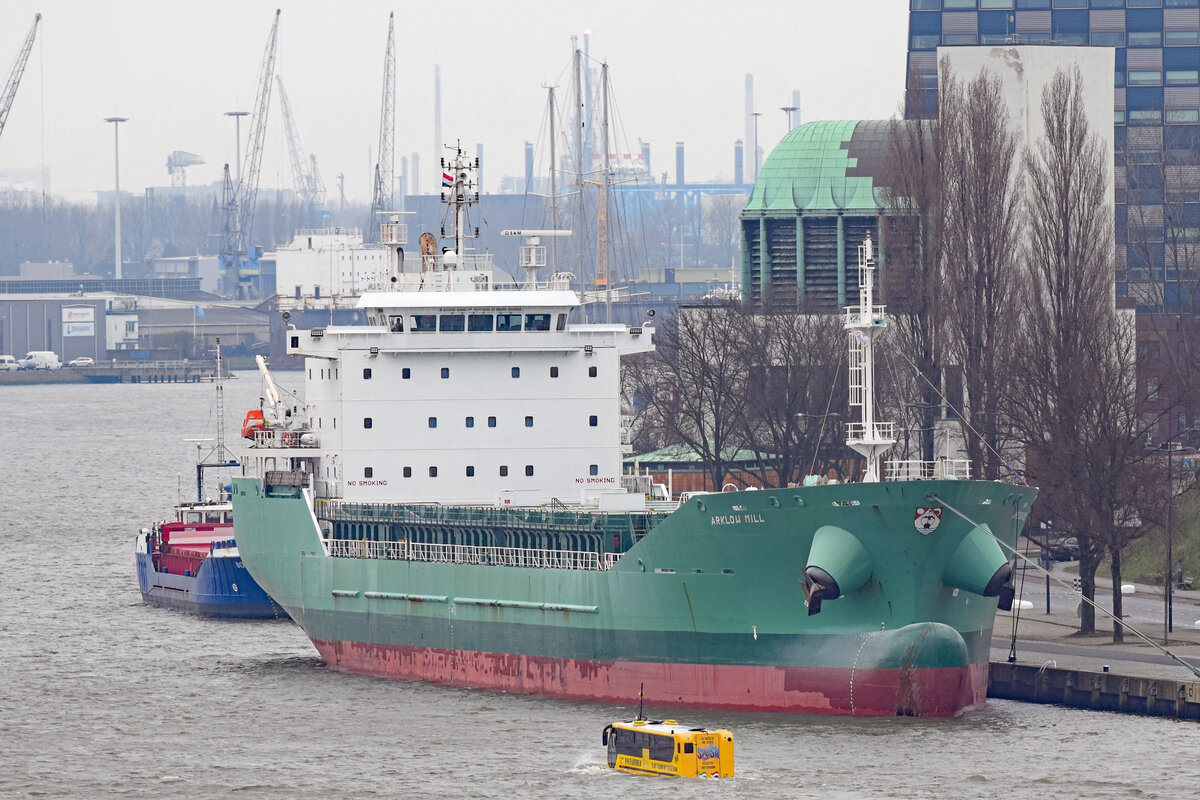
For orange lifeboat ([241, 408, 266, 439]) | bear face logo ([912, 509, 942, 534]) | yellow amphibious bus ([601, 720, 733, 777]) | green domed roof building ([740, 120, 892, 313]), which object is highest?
green domed roof building ([740, 120, 892, 313])

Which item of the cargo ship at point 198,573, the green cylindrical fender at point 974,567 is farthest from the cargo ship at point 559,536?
the cargo ship at point 198,573

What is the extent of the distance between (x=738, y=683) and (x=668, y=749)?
5015 millimetres

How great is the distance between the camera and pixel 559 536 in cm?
4794

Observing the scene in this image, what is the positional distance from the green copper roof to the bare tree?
24.4 meters

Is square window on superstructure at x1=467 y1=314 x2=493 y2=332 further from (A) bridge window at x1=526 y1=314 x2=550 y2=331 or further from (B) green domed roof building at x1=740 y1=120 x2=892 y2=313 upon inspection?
(B) green domed roof building at x1=740 y1=120 x2=892 y2=313

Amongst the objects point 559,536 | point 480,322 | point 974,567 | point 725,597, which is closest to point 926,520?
point 974,567

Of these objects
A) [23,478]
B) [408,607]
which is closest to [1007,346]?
[408,607]

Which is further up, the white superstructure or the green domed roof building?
the green domed roof building

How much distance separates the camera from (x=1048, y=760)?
40.0 meters

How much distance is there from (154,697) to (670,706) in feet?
40.6

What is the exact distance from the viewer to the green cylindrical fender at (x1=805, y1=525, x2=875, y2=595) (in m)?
41.7

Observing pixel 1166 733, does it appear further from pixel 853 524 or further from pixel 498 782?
pixel 498 782

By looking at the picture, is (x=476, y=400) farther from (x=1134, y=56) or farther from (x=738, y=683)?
(x=1134, y=56)

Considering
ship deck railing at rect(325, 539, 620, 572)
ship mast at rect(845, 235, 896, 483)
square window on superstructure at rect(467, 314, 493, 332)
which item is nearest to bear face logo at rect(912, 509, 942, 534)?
ship mast at rect(845, 235, 896, 483)
